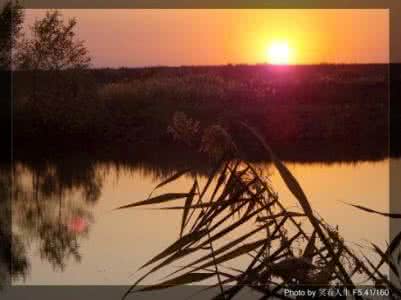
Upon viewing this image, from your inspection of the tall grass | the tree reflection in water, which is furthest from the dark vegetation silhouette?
the tall grass

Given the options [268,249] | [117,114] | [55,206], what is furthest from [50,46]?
[268,249]

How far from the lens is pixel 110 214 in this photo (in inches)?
85.1

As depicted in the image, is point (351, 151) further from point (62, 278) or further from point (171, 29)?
point (62, 278)

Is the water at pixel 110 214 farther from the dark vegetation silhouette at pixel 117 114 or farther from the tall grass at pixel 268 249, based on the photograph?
the tall grass at pixel 268 249

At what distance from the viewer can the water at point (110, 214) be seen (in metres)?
2.06

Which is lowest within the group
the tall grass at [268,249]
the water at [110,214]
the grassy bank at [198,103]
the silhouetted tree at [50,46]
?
the water at [110,214]

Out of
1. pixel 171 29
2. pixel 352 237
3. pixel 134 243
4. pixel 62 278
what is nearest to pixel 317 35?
pixel 171 29

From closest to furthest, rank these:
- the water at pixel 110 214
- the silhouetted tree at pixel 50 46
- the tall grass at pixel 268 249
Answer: the tall grass at pixel 268 249, the water at pixel 110 214, the silhouetted tree at pixel 50 46

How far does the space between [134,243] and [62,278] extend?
0.86 feet

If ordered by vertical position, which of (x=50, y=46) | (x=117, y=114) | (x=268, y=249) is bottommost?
(x=268, y=249)

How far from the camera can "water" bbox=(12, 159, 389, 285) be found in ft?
6.77

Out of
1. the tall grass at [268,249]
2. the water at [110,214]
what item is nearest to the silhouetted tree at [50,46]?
the water at [110,214]

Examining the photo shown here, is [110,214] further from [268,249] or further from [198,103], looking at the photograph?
[268,249]

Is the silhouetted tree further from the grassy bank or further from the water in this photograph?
the water
